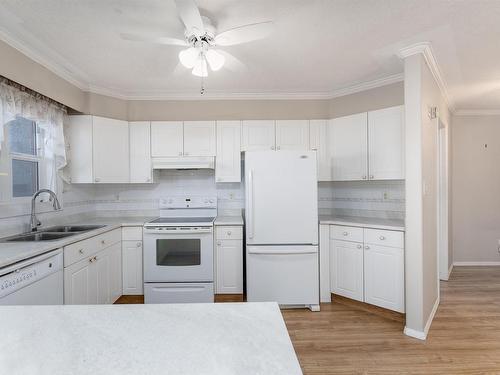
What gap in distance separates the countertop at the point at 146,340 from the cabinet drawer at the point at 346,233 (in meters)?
2.05

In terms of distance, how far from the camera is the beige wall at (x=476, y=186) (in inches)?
153

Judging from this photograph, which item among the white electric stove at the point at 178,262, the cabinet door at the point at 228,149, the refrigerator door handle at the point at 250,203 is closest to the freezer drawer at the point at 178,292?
the white electric stove at the point at 178,262

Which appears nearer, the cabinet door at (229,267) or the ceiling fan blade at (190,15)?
the ceiling fan blade at (190,15)

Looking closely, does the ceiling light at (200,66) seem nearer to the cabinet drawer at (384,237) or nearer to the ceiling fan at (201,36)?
the ceiling fan at (201,36)

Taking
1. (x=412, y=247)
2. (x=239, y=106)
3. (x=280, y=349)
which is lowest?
(x=412, y=247)

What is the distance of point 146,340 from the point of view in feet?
2.03

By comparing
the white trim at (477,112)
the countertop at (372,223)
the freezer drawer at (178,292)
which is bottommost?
the freezer drawer at (178,292)

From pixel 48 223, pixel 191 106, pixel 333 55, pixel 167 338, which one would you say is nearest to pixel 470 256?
pixel 333 55

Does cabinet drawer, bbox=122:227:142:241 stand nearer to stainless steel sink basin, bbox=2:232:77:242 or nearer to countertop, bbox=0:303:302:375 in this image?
stainless steel sink basin, bbox=2:232:77:242

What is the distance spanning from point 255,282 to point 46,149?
8.10ft

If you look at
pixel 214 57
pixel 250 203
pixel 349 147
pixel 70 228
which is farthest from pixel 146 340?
pixel 349 147

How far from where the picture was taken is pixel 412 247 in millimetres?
2143

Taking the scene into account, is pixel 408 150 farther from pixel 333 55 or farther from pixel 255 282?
pixel 255 282

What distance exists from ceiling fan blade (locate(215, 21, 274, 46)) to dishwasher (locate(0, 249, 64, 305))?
1814 millimetres
